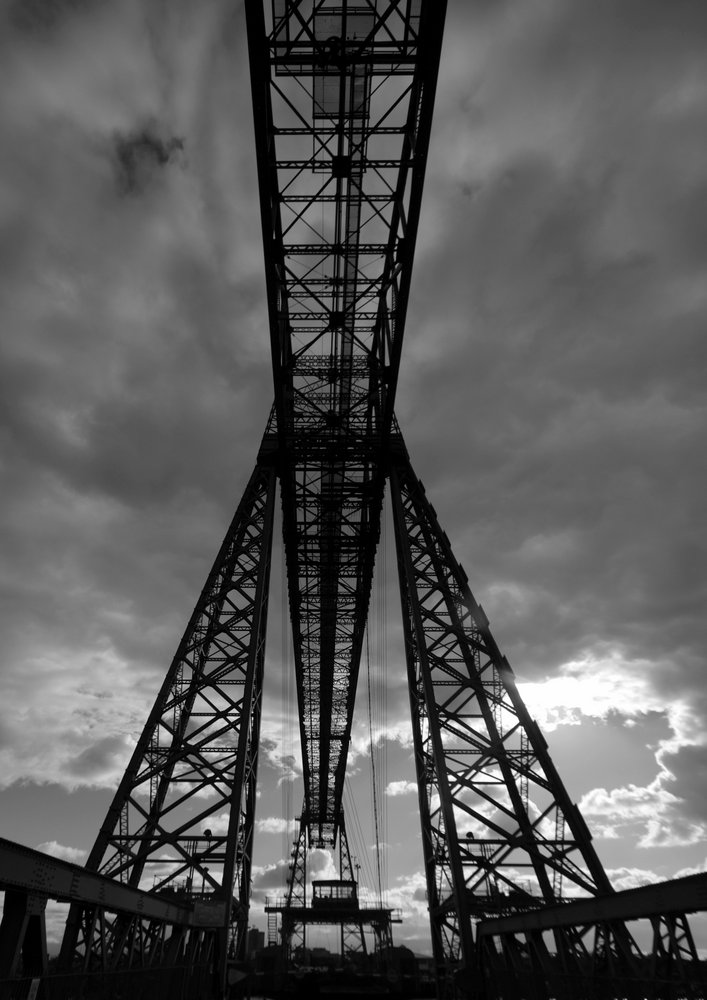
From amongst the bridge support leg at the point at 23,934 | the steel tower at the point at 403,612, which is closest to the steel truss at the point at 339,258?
the steel tower at the point at 403,612

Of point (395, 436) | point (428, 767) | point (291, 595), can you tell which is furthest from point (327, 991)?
point (395, 436)

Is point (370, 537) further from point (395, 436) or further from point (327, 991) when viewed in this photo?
point (327, 991)

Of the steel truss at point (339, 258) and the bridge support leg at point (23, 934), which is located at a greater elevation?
the steel truss at point (339, 258)

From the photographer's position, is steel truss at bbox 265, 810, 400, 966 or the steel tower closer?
the steel tower

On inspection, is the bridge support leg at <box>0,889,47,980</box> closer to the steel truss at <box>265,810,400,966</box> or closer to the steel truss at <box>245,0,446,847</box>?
the steel truss at <box>245,0,446,847</box>

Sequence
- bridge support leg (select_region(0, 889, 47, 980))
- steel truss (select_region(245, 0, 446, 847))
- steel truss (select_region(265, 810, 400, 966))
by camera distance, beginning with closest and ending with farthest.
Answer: bridge support leg (select_region(0, 889, 47, 980)), steel truss (select_region(245, 0, 446, 847)), steel truss (select_region(265, 810, 400, 966))

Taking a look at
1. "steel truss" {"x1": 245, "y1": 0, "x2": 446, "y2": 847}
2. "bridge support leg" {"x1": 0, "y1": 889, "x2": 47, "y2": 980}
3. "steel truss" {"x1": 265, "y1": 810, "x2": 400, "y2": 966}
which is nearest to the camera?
"bridge support leg" {"x1": 0, "y1": 889, "x2": 47, "y2": 980}

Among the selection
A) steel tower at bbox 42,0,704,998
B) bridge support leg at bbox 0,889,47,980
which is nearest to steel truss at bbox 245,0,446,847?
steel tower at bbox 42,0,704,998

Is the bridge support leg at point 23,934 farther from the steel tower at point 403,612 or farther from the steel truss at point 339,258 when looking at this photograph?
the steel truss at point 339,258

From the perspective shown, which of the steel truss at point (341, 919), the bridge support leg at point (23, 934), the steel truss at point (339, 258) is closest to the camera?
the bridge support leg at point (23, 934)

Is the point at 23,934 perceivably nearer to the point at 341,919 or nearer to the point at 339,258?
the point at 339,258

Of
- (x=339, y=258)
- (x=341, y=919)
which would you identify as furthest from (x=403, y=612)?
(x=341, y=919)

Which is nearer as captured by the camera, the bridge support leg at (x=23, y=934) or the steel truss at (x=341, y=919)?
the bridge support leg at (x=23, y=934)

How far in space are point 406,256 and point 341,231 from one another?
2.48 meters
